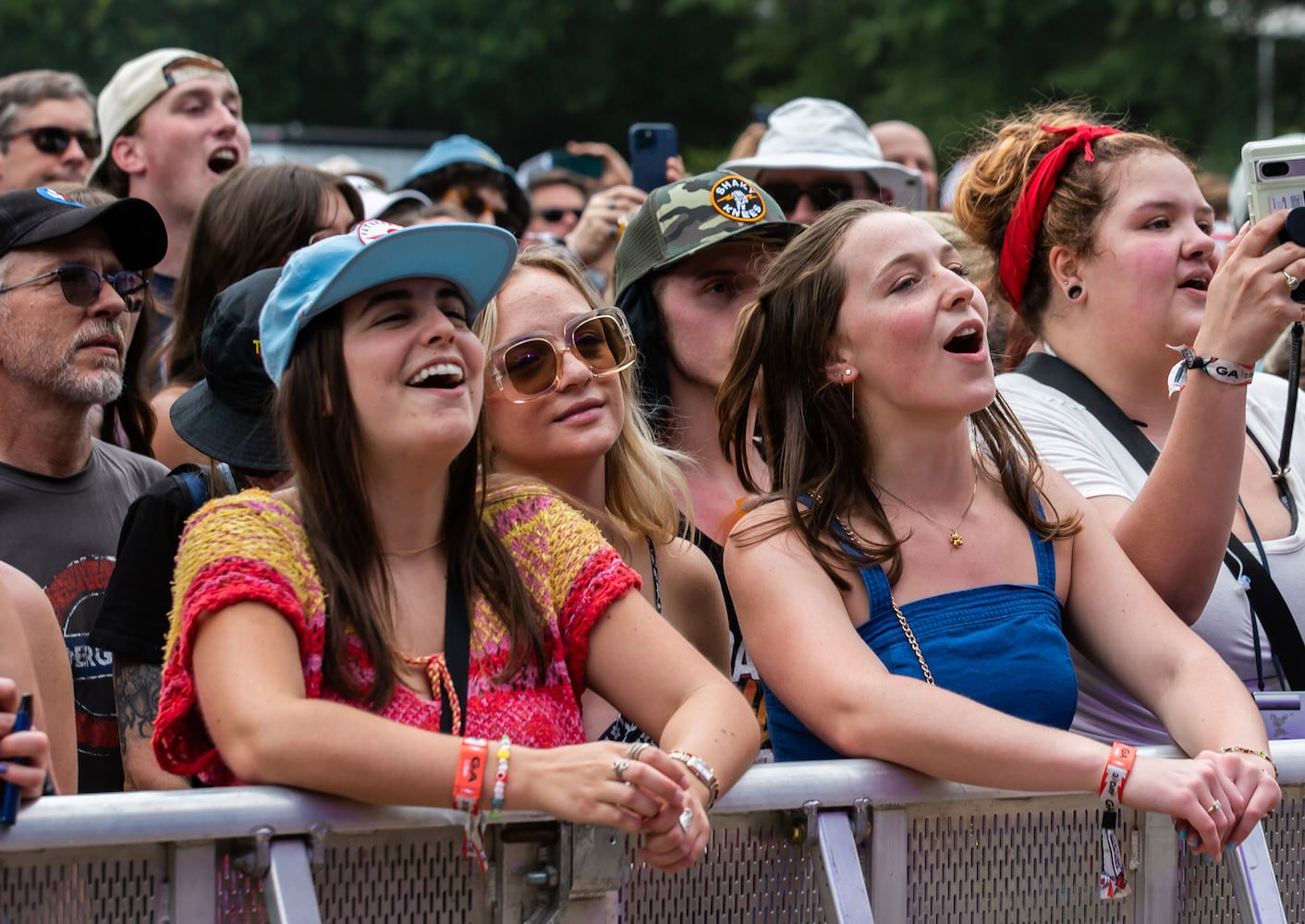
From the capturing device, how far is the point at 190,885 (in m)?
1.97

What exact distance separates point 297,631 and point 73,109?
415 cm

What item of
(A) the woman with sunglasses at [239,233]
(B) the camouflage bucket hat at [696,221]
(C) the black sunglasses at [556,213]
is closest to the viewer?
(B) the camouflage bucket hat at [696,221]

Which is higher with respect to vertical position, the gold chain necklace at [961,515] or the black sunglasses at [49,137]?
the black sunglasses at [49,137]

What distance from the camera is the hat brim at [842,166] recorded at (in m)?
4.99

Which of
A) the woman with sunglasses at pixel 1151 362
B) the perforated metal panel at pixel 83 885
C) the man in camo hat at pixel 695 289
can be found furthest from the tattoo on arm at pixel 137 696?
the woman with sunglasses at pixel 1151 362

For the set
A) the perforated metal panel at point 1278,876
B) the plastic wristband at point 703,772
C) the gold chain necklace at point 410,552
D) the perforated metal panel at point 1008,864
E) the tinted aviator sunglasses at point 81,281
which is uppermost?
the tinted aviator sunglasses at point 81,281

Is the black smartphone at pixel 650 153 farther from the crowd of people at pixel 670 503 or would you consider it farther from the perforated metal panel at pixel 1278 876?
the perforated metal panel at pixel 1278 876

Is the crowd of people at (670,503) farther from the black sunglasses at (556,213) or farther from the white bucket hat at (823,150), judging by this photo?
the black sunglasses at (556,213)

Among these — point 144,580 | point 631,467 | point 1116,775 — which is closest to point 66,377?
point 144,580

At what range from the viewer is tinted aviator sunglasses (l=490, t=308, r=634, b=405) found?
3.00 metres

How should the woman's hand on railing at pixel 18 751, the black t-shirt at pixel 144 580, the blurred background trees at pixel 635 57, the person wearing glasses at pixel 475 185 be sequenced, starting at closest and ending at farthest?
the woman's hand on railing at pixel 18 751 < the black t-shirt at pixel 144 580 < the person wearing glasses at pixel 475 185 < the blurred background trees at pixel 635 57

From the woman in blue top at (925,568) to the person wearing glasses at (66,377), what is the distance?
129 cm

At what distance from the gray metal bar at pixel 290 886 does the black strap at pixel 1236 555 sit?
6.22 feet

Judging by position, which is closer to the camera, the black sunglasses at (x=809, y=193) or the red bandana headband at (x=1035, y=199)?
the red bandana headband at (x=1035, y=199)
